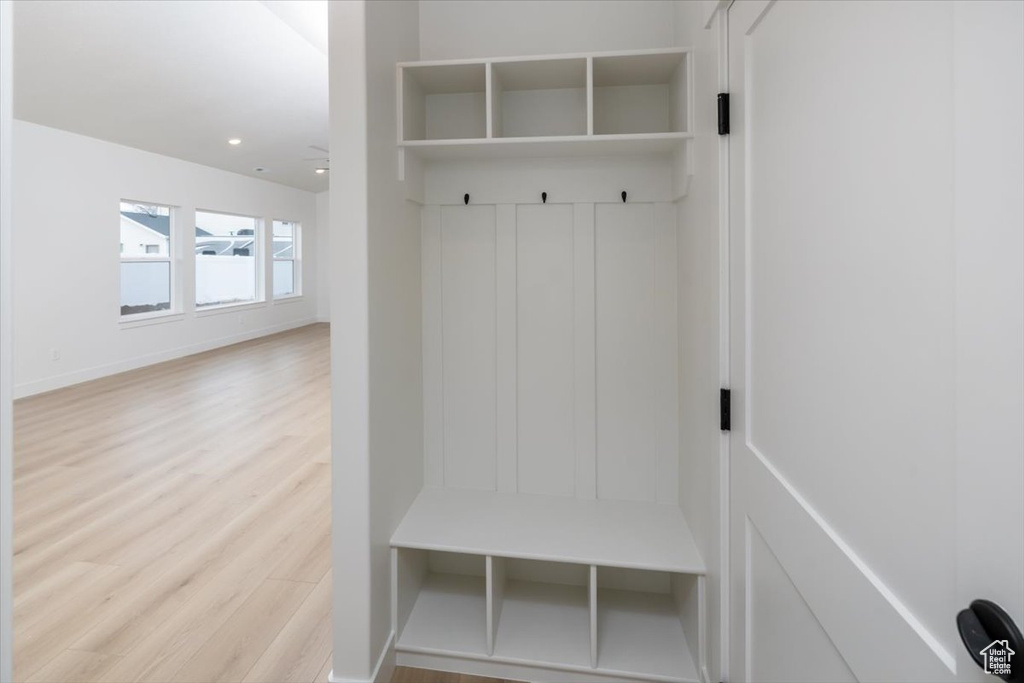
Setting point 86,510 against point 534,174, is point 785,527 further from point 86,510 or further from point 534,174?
point 86,510

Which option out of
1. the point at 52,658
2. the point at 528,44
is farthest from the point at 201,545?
the point at 528,44

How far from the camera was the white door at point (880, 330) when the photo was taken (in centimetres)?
54

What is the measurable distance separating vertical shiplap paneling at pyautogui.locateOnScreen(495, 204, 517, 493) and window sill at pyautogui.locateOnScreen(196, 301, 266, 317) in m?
6.98

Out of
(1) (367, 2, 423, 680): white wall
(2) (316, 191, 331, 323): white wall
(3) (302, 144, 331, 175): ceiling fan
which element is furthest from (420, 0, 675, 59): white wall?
(2) (316, 191, 331, 323): white wall

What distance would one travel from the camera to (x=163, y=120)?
5887mm

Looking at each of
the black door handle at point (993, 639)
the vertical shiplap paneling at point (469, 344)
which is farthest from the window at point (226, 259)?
the black door handle at point (993, 639)

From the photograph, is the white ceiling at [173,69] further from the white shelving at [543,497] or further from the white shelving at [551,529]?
the white shelving at [551,529]

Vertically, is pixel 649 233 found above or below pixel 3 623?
above

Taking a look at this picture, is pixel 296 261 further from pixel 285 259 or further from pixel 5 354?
pixel 5 354

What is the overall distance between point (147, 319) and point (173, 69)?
124 inches

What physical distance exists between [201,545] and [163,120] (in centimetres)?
511

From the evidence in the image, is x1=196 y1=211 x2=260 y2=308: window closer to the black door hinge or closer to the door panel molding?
the black door hinge

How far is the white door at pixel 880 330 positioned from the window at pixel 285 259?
32.0ft

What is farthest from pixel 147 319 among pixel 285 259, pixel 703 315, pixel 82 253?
pixel 703 315
